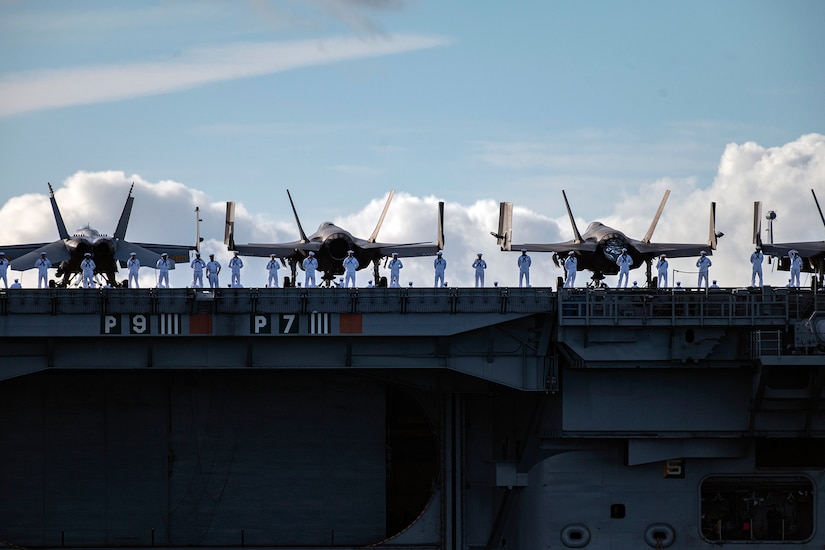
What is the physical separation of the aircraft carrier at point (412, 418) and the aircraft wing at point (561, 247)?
9996 mm

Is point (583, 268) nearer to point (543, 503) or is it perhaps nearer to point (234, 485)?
point (543, 503)

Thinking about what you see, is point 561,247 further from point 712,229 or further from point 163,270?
point 163,270

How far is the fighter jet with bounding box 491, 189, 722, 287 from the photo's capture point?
44.5m

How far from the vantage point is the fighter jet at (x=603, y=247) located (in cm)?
4450

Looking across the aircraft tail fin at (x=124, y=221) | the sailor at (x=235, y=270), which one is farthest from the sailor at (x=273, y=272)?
the aircraft tail fin at (x=124, y=221)

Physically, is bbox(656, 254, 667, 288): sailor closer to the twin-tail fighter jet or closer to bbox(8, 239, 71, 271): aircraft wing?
the twin-tail fighter jet

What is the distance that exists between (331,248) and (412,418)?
9676mm

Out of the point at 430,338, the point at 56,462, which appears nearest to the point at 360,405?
the point at 430,338

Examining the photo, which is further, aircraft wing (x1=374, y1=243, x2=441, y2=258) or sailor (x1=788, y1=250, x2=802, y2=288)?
aircraft wing (x1=374, y1=243, x2=441, y2=258)

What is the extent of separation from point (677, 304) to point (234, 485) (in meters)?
15.7

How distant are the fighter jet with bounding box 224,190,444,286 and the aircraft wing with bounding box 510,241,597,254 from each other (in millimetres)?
4345

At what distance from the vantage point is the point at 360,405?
38406 mm

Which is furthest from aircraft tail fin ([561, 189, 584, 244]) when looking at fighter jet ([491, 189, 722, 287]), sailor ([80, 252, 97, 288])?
sailor ([80, 252, 97, 288])

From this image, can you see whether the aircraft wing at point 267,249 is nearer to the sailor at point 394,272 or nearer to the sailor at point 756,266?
the sailor at point 394,272
